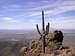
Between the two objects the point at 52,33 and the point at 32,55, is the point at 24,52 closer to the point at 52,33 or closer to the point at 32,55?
the point at 32,55

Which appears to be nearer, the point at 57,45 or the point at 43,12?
the point at 57,45

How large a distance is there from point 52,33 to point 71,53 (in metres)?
5.31

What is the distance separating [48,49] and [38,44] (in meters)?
2.43

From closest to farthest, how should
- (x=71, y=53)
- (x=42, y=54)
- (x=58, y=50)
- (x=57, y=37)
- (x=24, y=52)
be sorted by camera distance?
(x=71, y=53) → (x=58, y=50) → (x=42, y=54) → (x=57, y=37) → (x=24, y=52)

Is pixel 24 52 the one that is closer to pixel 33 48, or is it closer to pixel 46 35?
pixel 33 48

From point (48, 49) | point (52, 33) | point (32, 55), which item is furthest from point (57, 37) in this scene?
point (32, 55)

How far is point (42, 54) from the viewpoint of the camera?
20.4 metres

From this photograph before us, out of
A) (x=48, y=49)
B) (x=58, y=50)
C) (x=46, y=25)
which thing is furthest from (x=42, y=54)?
(x=46, y=25)

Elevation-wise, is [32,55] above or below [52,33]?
below

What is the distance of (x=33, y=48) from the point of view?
2264cm

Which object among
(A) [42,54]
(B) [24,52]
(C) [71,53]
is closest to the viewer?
(C) [71,53]

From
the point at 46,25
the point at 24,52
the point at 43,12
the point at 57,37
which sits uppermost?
the point at 43,12

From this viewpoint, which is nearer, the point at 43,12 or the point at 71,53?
the point at 71,53

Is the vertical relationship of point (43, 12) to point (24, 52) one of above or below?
above
